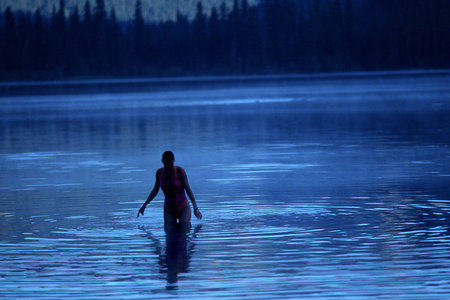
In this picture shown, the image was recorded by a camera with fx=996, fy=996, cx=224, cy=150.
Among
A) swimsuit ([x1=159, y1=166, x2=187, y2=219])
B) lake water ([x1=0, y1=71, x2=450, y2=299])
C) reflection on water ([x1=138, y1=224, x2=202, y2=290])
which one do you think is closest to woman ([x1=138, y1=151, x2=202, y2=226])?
swimsuit ([x1=159, y1=166, x2=187, y2=219])

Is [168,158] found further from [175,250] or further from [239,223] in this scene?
[175,250]

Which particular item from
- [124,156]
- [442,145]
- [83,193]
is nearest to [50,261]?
[83,193]

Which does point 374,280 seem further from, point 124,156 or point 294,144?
point 294,144

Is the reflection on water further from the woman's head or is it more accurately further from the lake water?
the woman's head

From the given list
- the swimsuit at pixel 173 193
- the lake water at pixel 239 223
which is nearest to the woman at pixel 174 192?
the swimsuit at pixel 173 193

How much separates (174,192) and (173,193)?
0.02m

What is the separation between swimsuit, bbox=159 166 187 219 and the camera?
43.8ft

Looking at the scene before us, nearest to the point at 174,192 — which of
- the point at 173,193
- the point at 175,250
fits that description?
the point at 173,193

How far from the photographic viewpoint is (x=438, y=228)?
1277 centimetres

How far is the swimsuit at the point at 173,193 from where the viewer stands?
43.8ft

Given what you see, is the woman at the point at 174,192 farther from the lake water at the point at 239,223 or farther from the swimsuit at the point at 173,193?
the lake water at the point at 239,223

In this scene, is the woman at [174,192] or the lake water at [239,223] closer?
the lake water at [239,223]

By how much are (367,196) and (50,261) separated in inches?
258

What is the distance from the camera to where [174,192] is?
13.4 meters
